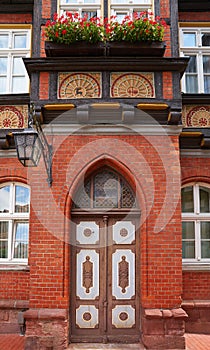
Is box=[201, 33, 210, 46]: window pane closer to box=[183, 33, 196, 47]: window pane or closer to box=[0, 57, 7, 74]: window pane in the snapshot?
box=[183, 33, 196, 47]: window pane

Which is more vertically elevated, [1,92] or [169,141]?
[1,92]

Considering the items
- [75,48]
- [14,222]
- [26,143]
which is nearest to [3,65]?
[75,48]

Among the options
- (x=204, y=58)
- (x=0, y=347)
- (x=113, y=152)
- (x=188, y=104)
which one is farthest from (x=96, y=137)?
(x=0, y=347)

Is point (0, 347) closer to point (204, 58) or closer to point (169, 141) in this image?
point (169, 141)

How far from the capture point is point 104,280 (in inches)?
318

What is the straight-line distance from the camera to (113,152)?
809 centimetres

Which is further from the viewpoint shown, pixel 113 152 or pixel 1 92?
pixel 1 92

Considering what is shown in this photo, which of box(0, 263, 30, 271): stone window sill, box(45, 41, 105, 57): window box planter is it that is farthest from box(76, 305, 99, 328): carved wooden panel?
box(45, 41, 105, 57): window box planter

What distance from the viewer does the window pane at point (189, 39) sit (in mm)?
9859

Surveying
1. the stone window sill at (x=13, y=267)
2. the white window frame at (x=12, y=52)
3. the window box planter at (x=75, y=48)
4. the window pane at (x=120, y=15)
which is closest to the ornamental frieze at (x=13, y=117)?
the white window frame at (x=12, y=52)

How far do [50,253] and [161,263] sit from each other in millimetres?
2108

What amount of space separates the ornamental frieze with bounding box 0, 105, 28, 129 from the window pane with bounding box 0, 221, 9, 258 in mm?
2186

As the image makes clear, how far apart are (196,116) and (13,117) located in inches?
159

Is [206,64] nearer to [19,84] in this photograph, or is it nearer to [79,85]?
[79,85]
